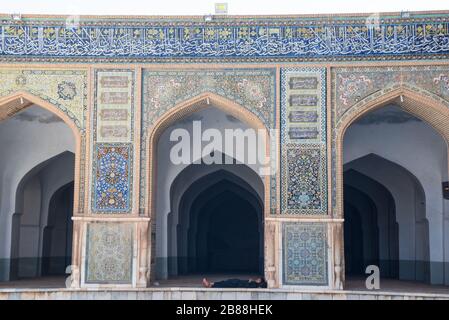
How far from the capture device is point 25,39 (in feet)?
36.7

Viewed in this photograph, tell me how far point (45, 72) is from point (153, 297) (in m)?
3.36

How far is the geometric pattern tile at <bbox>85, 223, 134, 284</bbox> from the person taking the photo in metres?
10.8

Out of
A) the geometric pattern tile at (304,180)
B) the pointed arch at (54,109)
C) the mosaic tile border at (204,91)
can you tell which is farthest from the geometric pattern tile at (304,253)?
the pointed arch at (54,109)

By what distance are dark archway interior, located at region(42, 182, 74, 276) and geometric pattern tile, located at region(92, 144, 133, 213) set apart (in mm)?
3005

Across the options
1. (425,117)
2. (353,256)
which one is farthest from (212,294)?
(353,256)

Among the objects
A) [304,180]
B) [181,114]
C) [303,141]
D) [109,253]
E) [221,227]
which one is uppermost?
[181,114]

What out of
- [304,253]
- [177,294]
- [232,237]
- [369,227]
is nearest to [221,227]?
[232,237]

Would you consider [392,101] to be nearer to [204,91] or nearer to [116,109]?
[204,91]

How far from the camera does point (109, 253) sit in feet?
35.7

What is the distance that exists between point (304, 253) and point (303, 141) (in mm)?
1475

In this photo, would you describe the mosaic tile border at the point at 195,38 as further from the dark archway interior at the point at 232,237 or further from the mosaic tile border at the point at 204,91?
the dark archway interior at the point at 232,237

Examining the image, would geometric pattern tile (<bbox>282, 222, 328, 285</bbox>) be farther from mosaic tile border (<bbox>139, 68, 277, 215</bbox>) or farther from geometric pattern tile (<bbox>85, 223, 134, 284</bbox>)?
geometric pattern tile (<bbox>85, 223, 134, 284</bbox>)

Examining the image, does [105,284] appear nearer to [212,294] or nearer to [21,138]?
[212,294]

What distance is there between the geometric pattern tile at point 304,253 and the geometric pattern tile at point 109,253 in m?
2.05
